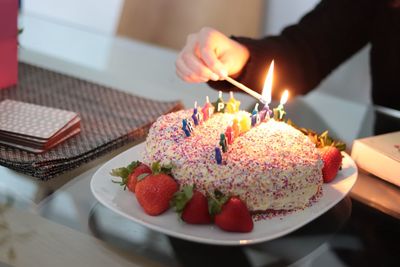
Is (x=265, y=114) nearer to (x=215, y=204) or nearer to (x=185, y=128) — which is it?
(x=185, y=128)

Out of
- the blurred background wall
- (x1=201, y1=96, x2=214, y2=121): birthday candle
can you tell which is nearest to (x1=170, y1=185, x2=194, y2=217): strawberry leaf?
(x1=201, y1=96, x2=214, y2=121): birthday candle

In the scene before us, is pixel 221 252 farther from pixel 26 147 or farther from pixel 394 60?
pixel 394 60

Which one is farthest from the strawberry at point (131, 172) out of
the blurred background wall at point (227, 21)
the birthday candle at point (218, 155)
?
the blurred background wall at point (227, 21)

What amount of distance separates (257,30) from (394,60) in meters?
0.59

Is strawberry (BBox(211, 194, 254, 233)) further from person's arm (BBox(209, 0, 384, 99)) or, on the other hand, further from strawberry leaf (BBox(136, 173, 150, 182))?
person's arm (BBox(209, 0, 384, 99))

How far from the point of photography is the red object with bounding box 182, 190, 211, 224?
32.1 inches

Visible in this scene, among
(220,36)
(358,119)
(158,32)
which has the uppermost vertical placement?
(220,36)

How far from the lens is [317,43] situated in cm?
154

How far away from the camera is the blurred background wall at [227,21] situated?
2021 mm

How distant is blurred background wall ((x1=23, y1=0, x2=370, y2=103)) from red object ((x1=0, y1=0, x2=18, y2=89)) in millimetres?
655

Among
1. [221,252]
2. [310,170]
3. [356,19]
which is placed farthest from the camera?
[356,19]

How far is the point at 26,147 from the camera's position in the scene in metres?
1.03

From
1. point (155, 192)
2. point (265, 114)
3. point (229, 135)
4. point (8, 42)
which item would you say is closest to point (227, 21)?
point (8, 42)

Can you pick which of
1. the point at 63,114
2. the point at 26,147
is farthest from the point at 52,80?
the point at 26,147
